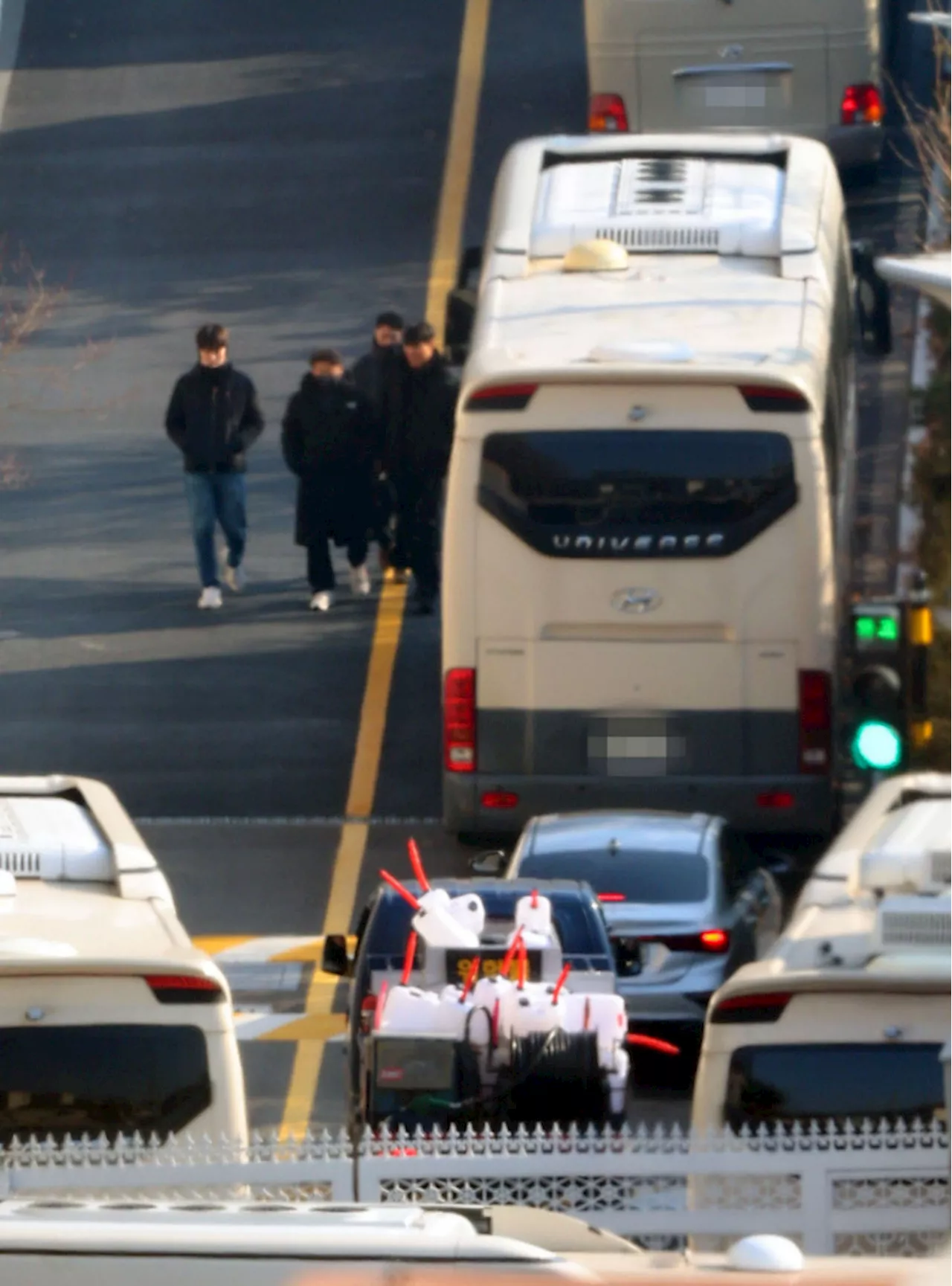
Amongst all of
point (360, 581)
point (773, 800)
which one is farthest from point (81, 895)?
point (360, 581)

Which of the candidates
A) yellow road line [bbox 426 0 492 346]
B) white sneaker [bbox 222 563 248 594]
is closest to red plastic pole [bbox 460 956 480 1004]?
white sneaker [bbox 222 563 248 594]

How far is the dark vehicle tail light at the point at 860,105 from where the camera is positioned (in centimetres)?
2706

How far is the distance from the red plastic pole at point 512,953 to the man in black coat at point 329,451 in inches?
395

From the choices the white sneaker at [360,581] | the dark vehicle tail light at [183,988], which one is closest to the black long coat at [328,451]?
the white sneaker at [360,581]

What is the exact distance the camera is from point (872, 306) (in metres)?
21.1

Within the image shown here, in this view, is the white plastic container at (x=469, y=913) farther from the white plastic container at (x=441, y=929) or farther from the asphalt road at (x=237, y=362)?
the asphalt road at (x=237, y=362)

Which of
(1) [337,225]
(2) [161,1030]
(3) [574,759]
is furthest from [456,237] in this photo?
(2) [161,1030]

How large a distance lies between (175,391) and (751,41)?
798cm

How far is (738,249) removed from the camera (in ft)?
61.1

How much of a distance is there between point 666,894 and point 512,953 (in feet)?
12.8

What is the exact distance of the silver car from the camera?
14508 mm

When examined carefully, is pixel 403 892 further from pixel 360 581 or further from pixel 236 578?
pixel 236 578

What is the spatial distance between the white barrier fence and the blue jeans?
11943 millimetres

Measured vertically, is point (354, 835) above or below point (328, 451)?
below
